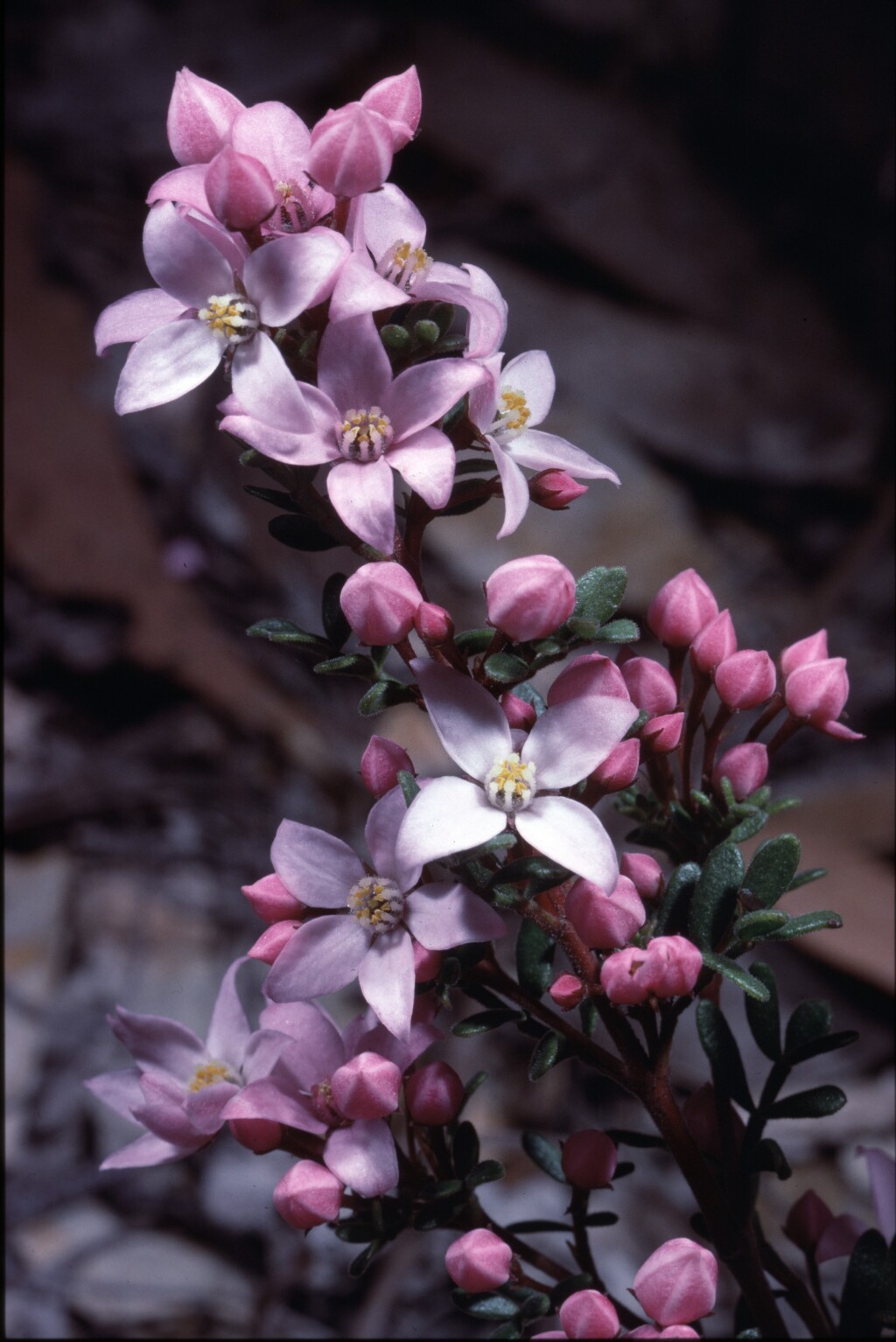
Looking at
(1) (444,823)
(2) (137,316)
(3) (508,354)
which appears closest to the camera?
(1) (444,823)

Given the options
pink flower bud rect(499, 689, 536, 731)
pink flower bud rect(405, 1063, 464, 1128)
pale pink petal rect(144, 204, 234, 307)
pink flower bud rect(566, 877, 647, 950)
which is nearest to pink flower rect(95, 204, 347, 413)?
pale pink petal rect(144, 204, 234, 307)

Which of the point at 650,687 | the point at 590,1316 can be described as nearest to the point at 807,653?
the point at 650,687

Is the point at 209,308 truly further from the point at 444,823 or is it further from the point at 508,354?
the point at 508,354

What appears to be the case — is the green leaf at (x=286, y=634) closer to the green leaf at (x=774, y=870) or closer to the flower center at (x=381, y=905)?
the flower center at (x=381, y=905)

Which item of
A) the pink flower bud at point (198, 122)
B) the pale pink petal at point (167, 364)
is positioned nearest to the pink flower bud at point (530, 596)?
the pale pink petal at point (167, 364)

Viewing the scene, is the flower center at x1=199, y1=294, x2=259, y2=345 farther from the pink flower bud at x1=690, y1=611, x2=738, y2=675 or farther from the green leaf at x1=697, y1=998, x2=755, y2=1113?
the green leaf at x1=697, y1=998, x2=755, y2=1113

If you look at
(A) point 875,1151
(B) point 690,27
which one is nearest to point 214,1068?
(A) point 875,1151

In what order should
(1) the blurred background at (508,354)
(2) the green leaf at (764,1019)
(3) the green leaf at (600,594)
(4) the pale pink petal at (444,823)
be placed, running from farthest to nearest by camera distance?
1. (1) the blurred background at (508,354)
2. (2) the green leaf at (764,1019)
3. (3) the green leaf at (600,594)
4. (4) the pale pink petal at (444,823)
